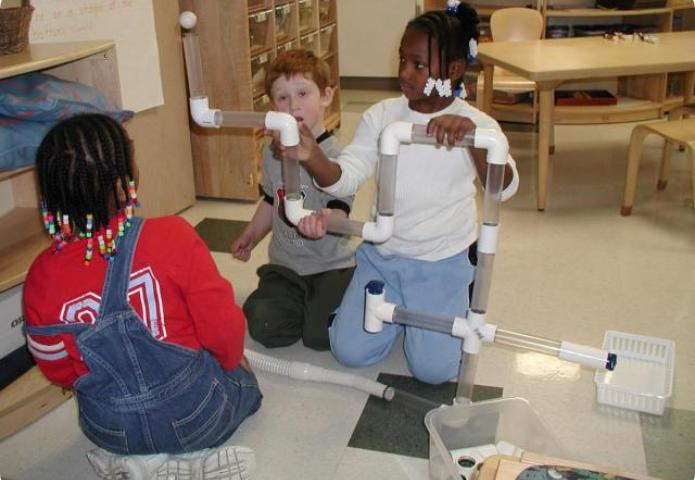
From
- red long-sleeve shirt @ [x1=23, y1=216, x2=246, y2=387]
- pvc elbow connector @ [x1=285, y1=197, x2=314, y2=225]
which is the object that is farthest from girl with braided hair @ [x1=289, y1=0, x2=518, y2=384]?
red long-sleeve shirt @ [x1=23, y1=216, x2=246, y2=387]

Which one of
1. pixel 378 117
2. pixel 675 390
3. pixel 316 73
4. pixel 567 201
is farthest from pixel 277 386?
pixel 567 201

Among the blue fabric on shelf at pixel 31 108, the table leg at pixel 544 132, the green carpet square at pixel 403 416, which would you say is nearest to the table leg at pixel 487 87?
the table leg at pixel 544 132

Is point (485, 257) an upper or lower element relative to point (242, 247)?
upper

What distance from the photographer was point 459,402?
1330 mm

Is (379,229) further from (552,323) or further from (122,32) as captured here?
(122,32)

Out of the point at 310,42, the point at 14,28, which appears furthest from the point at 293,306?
the point at 310,42

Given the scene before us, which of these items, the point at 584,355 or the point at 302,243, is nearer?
the point at 584,355

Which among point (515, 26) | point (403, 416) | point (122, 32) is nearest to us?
point (403, 416)

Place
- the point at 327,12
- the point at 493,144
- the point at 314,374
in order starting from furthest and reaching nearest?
the point at 327,12, the point at 314,374, the point at 493,144

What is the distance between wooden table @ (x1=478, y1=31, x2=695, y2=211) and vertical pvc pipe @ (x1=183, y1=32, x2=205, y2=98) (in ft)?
4.64

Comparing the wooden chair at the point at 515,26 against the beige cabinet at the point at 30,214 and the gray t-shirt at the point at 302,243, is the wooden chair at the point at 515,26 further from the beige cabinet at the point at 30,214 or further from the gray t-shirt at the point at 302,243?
the beige cabinet at the point at 30,214

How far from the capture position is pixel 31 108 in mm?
1513

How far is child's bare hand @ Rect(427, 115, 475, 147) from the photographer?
1132 mm

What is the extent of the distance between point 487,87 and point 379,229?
200 centimetres
